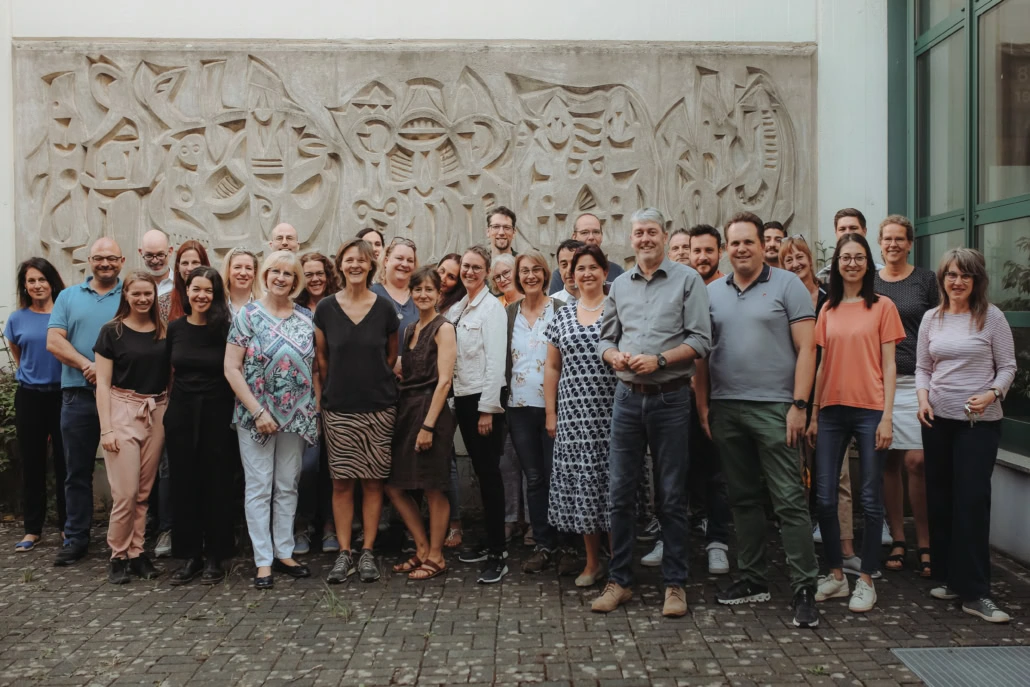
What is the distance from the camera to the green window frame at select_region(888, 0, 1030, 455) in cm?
606

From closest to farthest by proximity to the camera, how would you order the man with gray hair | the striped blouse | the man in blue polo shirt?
1. the man with gray hair
2. the striped blouse
3. the man in blue polo shirt

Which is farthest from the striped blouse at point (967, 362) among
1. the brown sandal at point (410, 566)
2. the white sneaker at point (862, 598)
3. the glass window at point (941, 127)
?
the brown sandal at point (410, 566)

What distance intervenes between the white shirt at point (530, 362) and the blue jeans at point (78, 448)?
8.82ft

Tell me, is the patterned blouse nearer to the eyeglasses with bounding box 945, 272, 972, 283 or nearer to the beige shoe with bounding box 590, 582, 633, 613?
the beige shoe with bounding box 590, 582, 633, 613

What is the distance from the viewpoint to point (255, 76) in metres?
7.44

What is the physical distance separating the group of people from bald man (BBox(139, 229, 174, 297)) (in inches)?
0.9

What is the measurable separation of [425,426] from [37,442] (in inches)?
113

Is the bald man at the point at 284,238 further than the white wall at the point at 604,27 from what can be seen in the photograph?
No

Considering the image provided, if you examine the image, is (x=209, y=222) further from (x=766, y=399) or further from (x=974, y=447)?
(x=974, y=447)

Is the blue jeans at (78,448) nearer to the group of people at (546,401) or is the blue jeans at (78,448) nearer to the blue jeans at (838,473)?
the group of people at (546,401)

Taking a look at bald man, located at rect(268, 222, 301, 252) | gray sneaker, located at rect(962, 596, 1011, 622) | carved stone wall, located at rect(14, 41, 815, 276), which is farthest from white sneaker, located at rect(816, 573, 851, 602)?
bald man, located at rect(268, 222, 301, 252)

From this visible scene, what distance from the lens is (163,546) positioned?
5.86 m

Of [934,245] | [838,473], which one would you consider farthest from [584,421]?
[934,245]

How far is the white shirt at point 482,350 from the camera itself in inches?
209
